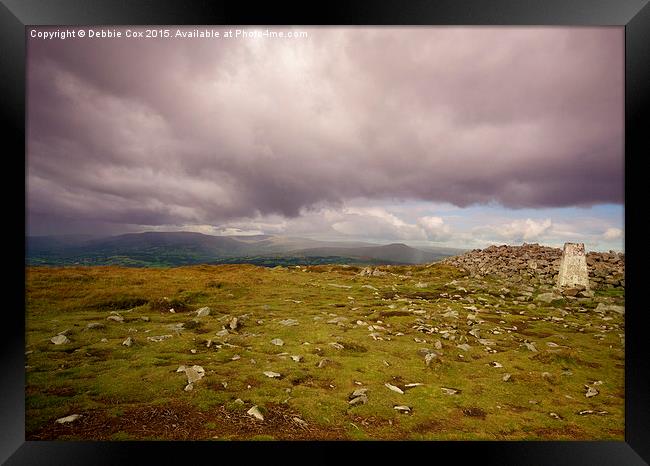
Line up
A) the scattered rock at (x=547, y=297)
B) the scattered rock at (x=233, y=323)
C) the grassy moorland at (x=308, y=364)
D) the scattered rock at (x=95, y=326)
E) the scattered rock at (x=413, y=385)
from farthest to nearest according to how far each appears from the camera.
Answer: the scattered rock at (x=547, y=297), the scattered rock at (x=233, y=323), the scattered rock at (x=95, y=326), the scattered rock at (x=413, y=385), the grassy moorland at (x=308, y=364)

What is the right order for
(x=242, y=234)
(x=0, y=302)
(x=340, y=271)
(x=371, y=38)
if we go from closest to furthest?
(x=0, y=302) → (x=371, y=38) → (x=242, y=234) → (x=340, y=271)

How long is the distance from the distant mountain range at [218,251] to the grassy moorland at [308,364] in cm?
62

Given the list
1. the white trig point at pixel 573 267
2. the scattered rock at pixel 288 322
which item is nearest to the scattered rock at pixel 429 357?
the scattered rock at pixel 288 322

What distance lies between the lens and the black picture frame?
5836mm

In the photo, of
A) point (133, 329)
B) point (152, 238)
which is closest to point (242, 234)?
point (152, 238)

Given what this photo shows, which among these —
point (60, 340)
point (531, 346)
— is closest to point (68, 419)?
point (60, 340)

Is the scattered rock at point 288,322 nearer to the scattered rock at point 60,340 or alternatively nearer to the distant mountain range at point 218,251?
the distant mountain range at point 218,251

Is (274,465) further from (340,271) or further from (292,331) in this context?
(340,271)

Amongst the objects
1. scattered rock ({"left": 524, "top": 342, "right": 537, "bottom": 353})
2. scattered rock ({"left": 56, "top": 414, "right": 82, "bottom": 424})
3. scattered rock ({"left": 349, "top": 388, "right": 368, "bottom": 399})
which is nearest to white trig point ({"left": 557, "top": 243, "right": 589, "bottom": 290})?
Answer: scattered rock ({"left": 524, "top": 342, "right": 537, "bottom": 353})

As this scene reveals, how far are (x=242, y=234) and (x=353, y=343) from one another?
457 cm

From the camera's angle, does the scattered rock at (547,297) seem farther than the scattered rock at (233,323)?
Yes

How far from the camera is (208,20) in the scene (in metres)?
6.12

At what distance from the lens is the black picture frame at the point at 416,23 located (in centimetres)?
584

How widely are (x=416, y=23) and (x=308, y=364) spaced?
849 cm
